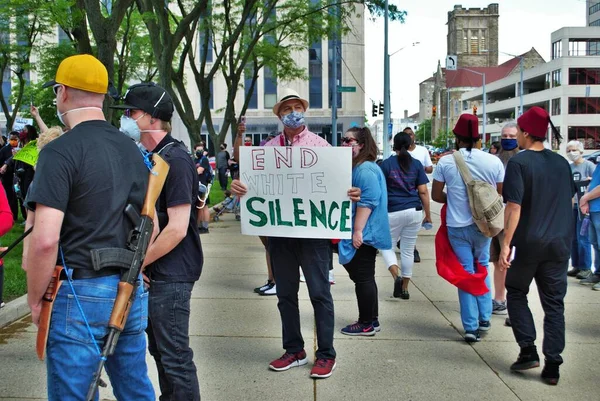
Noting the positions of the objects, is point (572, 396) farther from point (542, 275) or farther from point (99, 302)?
point (99, 302)

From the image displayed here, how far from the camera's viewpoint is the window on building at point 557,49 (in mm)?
84812

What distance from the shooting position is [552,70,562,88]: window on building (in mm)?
80594

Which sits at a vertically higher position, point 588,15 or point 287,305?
point 588,15

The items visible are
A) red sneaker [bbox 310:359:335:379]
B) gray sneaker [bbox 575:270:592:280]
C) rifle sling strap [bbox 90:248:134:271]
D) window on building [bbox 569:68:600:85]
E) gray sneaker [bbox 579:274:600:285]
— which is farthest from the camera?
window on building [bbox 569:68:600:85]

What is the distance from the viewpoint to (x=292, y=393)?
4785 mm

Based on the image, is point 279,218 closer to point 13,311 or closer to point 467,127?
point 467,127

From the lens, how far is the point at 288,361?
5.30 meters

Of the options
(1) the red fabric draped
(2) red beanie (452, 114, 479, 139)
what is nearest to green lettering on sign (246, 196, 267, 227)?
(1) the red fabric draped

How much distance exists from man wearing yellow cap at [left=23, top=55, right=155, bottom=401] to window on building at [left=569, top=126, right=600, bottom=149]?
81149 millimetres

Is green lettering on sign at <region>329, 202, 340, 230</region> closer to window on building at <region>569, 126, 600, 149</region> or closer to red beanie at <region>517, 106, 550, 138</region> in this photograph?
red beanie at <region>517, 106, 550, 138</region>

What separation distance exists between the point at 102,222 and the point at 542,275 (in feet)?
10.9

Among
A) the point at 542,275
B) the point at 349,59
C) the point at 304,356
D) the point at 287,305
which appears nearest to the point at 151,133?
the point at 287,305

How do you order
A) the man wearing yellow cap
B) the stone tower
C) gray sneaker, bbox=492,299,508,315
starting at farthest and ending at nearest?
1. the stone tower
2. gray sneaker, bbox=492,299,508,315
3. the man wearing yellow cap

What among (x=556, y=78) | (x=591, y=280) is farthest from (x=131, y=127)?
(x=556, y=78)
